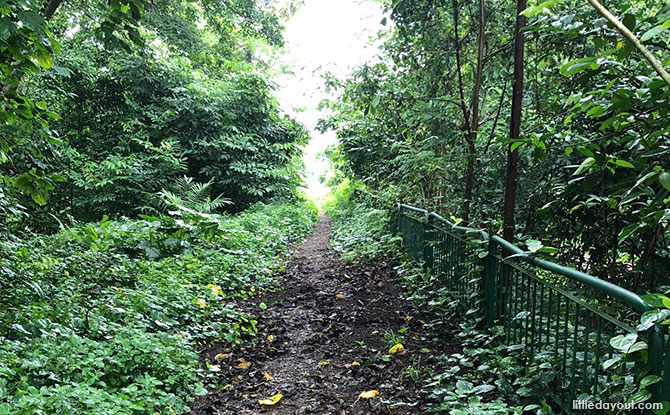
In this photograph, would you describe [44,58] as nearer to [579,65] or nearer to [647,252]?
[579,65]

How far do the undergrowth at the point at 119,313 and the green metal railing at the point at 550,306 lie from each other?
9.13 ft

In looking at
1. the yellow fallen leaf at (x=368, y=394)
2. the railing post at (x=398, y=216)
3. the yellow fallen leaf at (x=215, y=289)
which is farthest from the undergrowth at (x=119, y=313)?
the railing post at (x=398, y=216)

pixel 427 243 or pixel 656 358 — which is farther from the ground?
pixel 427 243

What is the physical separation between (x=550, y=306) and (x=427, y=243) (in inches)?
140

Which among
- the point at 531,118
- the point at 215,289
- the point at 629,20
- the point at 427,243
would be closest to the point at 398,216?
the point at 427,243

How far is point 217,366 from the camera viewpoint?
398 centimetres

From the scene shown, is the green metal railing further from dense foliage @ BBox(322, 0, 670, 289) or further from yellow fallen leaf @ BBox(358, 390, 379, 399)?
yellow fallen leaf @ BBox(358, 390, 379, 399)

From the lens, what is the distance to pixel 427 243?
6.37 metres

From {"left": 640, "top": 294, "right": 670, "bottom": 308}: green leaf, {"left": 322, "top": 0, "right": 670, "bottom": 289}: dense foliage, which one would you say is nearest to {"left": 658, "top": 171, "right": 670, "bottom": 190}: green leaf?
{"left": 322, "top": 0, "right": 670, "bottom": 289}: dense foliage

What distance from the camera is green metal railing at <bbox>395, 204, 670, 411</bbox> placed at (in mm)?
2186

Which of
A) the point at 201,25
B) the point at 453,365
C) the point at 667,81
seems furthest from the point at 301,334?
the point at 201,25

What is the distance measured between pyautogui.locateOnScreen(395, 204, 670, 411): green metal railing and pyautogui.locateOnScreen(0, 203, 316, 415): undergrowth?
9.13ft

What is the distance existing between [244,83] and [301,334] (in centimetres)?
1240

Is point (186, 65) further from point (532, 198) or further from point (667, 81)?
point (667, 81)
